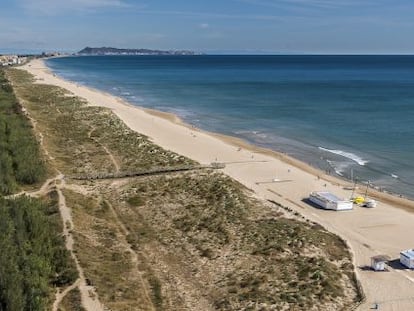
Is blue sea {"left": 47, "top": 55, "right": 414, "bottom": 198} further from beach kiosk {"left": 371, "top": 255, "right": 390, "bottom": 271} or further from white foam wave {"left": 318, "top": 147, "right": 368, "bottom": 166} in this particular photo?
beach kiosk {"left": 371, "top": 255, "right": 390, "bottom": 271}

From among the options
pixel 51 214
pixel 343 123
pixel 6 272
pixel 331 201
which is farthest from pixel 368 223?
pixel 343 123

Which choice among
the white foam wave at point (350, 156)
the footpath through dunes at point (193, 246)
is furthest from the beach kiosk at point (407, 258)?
the white foam wave at point (350, 156)

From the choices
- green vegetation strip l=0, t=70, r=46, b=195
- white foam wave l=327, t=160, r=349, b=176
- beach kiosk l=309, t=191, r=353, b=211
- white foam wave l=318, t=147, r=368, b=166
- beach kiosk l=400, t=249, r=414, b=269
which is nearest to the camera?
beach kiosk l=400, t=249, r=414, b=269

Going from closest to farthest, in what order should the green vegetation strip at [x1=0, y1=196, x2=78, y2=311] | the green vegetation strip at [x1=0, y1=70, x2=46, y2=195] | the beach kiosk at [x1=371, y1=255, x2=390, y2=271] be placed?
the green vegetation strip at [x1=0, y1=196, x2=78, y2=311] → the beach kiosk at [x1=371, y1=255, x2=390, y2=271] → the green vegetation strip at [x1=0, y1=70, x2=46, y2=195]

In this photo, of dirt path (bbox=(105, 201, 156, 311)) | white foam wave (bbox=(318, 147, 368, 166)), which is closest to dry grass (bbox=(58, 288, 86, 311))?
dirt path (bbox=(105, 201, 156, 311))

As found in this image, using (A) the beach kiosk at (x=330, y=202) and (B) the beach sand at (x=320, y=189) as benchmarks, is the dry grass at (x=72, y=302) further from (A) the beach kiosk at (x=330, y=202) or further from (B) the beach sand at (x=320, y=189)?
(A) the beach kiosk at (x=330, y=202)

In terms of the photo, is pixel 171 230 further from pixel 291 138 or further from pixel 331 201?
pixel 291 138
